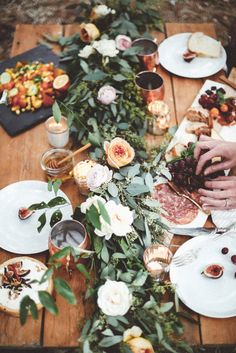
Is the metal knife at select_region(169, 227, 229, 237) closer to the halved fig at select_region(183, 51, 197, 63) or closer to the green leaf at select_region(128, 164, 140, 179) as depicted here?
the green leaf at select_region(128, 164, 140, 179)

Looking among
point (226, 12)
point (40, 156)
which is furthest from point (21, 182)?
point (226, 12)

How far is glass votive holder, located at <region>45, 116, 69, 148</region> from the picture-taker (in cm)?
177

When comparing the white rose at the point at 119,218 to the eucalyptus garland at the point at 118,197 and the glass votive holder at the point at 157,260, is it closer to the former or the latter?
the eucalyptus garland at the point at 118,197

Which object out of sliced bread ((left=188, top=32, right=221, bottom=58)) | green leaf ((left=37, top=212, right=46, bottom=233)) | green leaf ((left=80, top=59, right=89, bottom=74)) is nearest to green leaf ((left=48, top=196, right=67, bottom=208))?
green leaf ((left=37, top=212, right=46, bottom=233))

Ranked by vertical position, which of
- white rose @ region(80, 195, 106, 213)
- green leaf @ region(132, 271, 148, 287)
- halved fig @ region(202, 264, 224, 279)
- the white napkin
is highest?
white rose @ region(80, 195, 106, 213)

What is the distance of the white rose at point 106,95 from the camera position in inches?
70.8

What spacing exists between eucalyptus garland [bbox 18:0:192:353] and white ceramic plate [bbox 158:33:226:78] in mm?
152

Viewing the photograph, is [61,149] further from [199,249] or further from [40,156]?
[199,249]

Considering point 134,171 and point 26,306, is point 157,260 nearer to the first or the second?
Result: point 134,171

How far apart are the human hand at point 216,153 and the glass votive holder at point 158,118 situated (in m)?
0.22

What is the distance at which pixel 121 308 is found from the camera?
125cm

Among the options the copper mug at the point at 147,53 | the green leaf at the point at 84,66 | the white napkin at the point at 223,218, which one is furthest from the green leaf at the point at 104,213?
the copper mug at the point at 147,53

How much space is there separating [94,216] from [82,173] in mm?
340

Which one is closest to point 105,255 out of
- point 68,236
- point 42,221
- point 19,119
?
point 68,236
